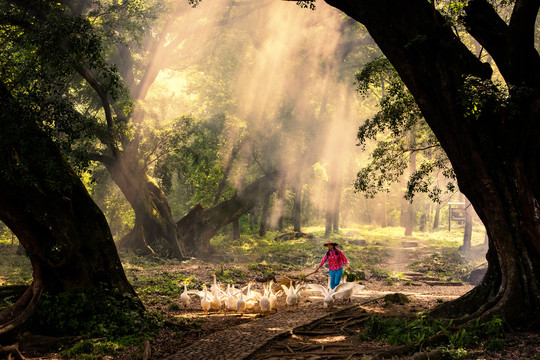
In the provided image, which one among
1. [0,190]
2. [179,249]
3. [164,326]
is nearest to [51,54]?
[0,190]

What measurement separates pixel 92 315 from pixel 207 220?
2106 centimetres

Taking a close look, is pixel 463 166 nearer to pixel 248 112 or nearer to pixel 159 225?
pixel 159 225

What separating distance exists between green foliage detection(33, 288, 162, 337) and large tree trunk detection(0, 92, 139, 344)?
200 millimetres

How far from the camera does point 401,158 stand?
564 inches

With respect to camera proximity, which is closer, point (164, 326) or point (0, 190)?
point (0, 190)

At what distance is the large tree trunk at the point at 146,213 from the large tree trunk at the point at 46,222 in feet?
53.3

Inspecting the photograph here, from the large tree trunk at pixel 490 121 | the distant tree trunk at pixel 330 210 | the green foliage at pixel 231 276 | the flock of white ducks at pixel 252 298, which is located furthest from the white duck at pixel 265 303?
the distant tree trunk at pixel 330 210

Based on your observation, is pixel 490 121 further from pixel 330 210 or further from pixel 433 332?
pixel 330 210

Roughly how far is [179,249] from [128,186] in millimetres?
4897

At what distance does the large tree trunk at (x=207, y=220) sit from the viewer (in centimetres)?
2948

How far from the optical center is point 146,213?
26.8 metres

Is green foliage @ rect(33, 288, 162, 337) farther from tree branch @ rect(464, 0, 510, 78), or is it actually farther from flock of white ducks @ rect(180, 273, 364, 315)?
tree branch @ rect(464, 0, 510, 78)

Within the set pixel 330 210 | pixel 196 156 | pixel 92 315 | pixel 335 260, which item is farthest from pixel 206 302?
pixel 330 210

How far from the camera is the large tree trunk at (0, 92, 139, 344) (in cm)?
798
